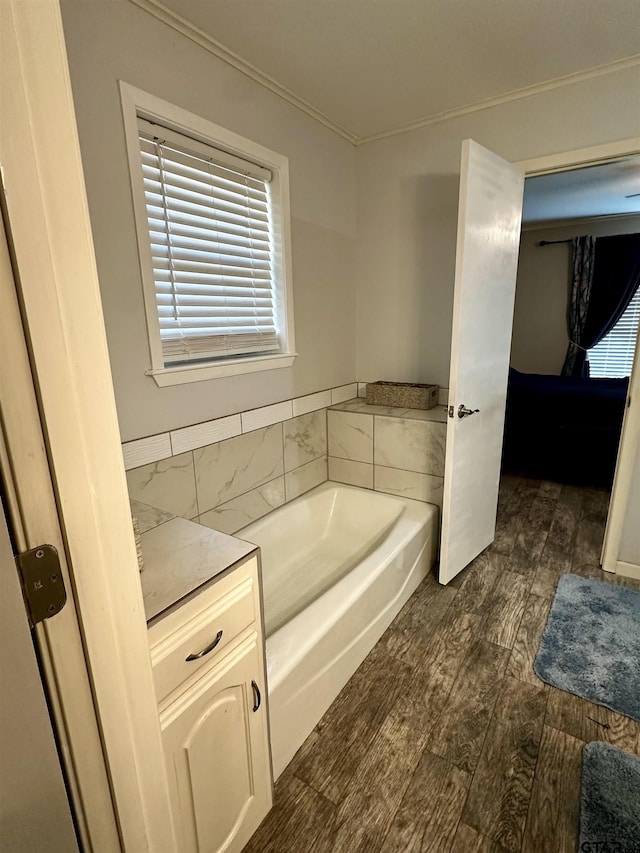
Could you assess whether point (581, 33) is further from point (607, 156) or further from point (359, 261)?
point (359, 261)

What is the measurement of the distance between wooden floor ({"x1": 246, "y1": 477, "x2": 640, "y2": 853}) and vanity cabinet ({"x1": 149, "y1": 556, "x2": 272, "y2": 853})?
10.0 inches

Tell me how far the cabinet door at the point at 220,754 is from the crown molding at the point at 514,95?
2688 mm

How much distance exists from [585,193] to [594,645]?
4115 millimetres

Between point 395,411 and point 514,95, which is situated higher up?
point 514,95

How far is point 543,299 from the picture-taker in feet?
19.5

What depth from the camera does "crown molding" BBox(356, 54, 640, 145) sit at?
1927 mm

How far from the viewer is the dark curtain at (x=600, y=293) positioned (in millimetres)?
5305

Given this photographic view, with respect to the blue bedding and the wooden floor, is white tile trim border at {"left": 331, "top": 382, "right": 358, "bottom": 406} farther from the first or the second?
the blue bedding

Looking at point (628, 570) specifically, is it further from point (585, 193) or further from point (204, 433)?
point (585, 193)

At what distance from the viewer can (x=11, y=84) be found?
17.6 inches

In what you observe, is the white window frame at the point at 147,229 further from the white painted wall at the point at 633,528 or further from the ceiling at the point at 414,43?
the white painted wall at the point at 633,528

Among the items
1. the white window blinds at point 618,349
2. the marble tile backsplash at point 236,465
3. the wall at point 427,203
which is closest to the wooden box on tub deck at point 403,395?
the wall at point 427,203

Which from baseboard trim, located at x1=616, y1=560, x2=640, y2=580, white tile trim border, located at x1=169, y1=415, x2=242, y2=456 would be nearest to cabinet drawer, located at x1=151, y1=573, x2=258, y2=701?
white tile trim border, located at x1=169, y1=415, x2=242, y2=456

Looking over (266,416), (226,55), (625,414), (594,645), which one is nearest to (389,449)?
(266,416)
